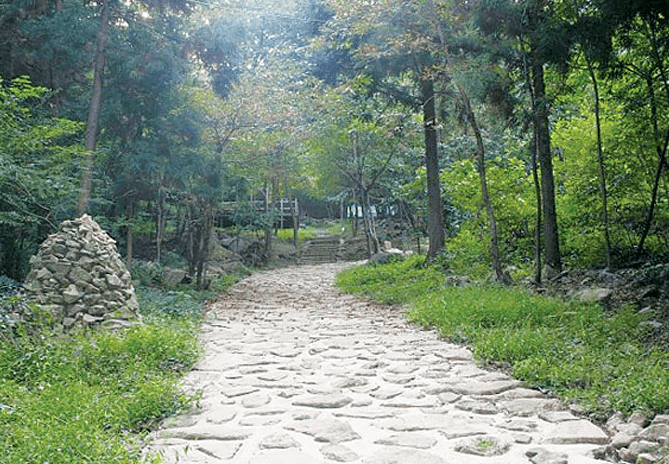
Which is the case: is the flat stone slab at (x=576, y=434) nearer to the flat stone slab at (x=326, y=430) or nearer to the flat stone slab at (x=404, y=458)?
the flat stone slab at (x=404, y=458)

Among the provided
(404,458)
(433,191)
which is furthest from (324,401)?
(433,191)

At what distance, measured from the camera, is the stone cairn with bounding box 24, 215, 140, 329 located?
6.53m

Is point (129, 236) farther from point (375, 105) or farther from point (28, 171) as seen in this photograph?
point (375, 105)

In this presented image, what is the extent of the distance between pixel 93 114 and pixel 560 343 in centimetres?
779

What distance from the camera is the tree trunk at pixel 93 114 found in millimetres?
8883

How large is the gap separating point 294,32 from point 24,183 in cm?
1022

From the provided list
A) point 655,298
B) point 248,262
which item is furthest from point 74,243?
point 248,262

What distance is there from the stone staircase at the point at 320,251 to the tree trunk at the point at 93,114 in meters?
16.0

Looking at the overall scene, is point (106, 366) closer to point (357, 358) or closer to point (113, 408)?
point (113, 408)

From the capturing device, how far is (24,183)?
22.0 ft

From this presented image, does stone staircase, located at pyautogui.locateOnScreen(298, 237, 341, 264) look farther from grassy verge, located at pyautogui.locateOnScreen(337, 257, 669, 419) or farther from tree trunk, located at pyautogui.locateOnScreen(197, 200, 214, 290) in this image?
grassy verge, located at pyautogui.locateOnScreen(337, 257, 669, 419)

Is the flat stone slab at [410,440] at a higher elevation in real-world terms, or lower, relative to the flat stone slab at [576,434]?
lower

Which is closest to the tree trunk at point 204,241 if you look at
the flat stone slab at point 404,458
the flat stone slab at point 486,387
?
the flat stone slab at point 486,387

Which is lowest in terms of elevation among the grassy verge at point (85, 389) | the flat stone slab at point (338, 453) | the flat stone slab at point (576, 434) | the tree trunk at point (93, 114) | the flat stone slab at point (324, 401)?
the flat stone slab at point (324, 401)
